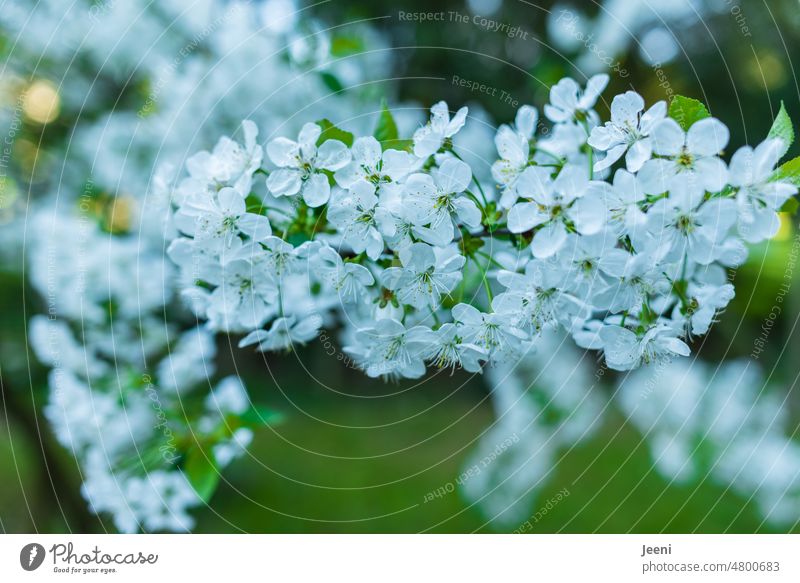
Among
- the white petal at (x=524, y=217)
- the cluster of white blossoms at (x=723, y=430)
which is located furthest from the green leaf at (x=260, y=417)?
the cluster of white blossoms at (x=723, y=430)

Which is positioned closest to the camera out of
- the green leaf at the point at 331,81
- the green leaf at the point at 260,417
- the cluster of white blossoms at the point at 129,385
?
the green leaf at the point at 260,417

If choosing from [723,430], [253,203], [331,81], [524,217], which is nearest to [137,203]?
[331,81]

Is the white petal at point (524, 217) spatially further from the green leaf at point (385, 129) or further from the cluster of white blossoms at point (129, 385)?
the cluster of white blossoms at point (129, 385)

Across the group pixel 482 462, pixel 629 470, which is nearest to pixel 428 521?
pixel 482 462

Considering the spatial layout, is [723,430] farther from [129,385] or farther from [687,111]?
[129,385]
